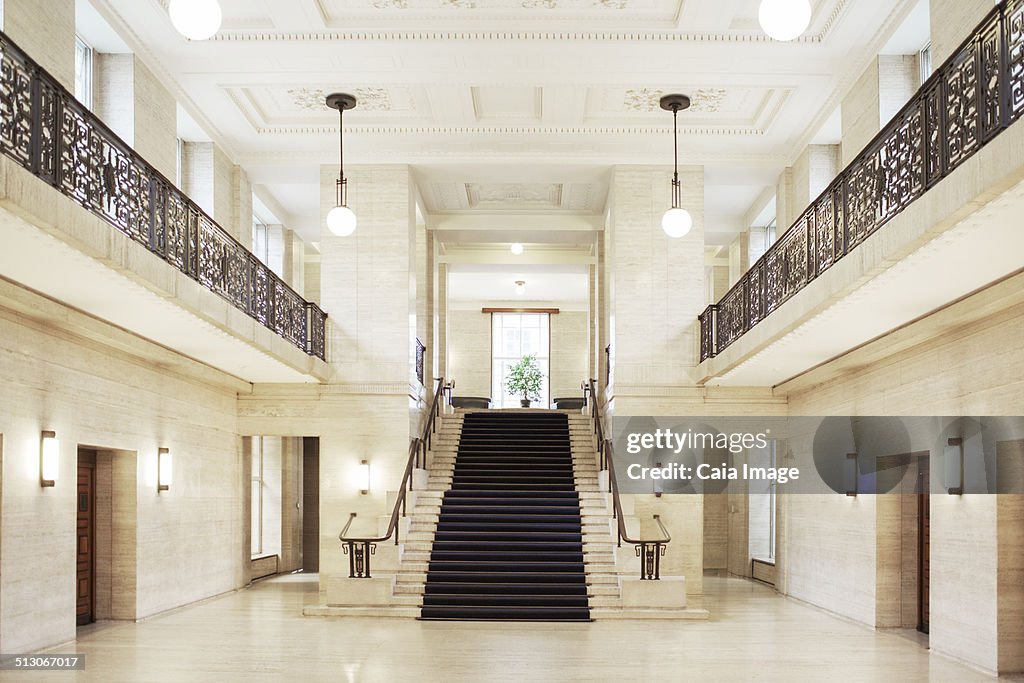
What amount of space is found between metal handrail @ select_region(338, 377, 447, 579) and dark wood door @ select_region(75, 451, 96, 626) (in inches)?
119

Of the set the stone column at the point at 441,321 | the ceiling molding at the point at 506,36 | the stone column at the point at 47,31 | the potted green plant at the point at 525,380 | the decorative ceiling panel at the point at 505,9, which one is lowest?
the potted green plant at the point at 525,380

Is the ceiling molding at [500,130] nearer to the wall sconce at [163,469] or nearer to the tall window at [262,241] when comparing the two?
the tall window at [262,241]

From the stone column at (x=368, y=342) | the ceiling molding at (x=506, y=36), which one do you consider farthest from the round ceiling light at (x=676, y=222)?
the stone column at (x=368, y=342)

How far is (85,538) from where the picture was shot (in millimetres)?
12219

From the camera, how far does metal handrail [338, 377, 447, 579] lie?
13.3 m

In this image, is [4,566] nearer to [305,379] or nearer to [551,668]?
[551,668]

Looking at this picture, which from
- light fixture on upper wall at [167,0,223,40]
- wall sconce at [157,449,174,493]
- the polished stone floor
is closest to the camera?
light fixture on upper wall at [167,0,223,40]

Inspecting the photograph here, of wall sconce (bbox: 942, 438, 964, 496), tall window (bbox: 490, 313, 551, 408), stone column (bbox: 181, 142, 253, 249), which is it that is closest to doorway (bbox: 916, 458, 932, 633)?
wall sconce (bbox: 942, 438, 964, 496)

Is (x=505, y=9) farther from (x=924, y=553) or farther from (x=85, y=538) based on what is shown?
(x=924, y=553)

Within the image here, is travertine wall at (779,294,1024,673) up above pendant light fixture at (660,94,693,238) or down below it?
below

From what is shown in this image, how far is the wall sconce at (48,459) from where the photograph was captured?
10.1m

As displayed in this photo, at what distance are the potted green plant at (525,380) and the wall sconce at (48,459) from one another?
53.5ft

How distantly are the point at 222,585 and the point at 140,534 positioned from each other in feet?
10.8

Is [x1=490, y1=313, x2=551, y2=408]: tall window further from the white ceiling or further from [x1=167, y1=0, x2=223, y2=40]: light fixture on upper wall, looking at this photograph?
[x1=167, y1=0, x2=223, y2=40]: light fixture on upper wall
